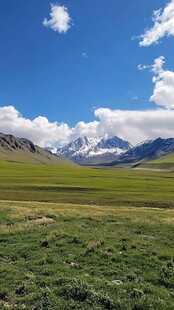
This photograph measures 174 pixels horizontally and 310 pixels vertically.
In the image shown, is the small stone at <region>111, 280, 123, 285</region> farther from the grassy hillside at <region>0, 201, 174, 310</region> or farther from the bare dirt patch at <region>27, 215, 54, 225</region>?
the bare dirt patch at <region>27, 215, 54, 225</region>

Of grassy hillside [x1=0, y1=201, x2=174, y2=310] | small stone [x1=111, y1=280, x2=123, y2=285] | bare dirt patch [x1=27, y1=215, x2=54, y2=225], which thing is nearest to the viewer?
grassy hillside [x1=0, y1=201, x2=174, y2=310]

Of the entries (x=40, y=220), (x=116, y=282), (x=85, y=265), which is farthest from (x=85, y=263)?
(x=40, y=220)

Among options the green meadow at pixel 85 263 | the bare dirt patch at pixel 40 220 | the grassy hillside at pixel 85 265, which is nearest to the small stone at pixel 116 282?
the grassy hillside at pixel 85 265

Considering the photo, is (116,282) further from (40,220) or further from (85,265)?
(40,220)

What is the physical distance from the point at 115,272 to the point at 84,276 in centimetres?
210

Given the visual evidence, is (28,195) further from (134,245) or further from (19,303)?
(19,303)

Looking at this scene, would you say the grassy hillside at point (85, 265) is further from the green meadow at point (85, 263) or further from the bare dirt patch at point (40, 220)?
the bare dirt patch at point (40, 220)

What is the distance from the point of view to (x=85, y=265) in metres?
21.4

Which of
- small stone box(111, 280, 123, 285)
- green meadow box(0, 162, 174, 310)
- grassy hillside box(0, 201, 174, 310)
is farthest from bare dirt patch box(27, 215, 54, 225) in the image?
small stone box(111, 280, 123, 285)

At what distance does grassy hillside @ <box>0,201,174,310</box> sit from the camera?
645 inches

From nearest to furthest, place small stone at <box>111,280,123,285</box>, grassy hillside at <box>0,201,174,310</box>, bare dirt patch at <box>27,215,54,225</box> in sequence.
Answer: grassy hillside at <box>0,201,174,310</box> < small stone at <box>111,280,123,285</box> < bare dirt patch at <box>27,215,54,225</box>

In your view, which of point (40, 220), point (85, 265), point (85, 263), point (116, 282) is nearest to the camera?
point (116, 282)

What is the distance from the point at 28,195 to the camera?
74688 millimetres

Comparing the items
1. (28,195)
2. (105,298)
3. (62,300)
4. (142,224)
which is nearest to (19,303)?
(62,300)
